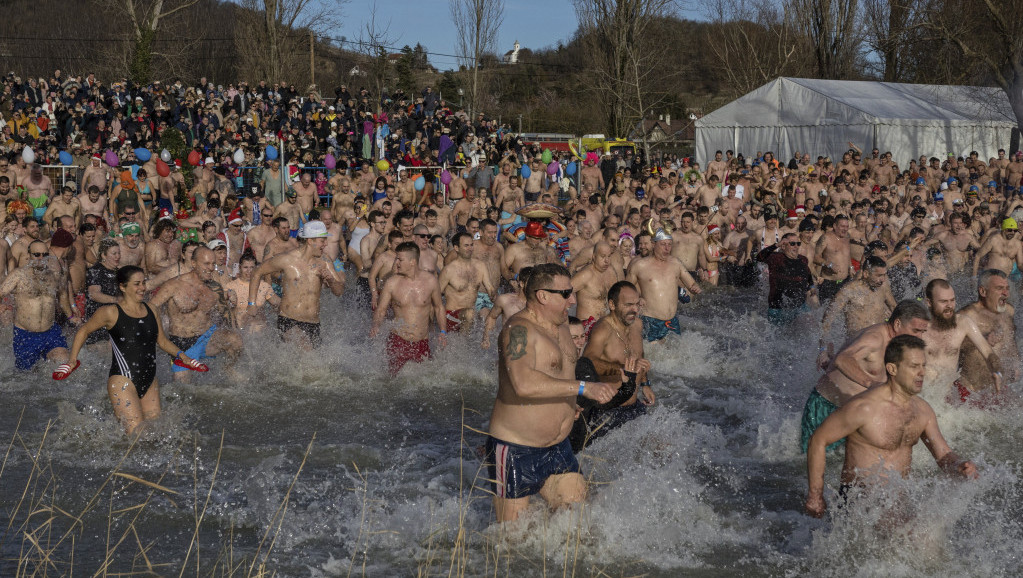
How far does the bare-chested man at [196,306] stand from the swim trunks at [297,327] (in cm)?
66

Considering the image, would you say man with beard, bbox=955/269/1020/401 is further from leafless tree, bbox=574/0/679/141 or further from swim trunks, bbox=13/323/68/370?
leafless tree, bbox=574/0/679/141

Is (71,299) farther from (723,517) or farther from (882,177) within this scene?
(882,177)

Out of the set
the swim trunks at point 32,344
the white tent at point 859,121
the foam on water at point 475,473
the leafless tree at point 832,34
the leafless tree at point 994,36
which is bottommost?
the foam on water at point 475,473

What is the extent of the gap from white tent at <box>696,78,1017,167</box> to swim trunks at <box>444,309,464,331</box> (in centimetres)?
1763

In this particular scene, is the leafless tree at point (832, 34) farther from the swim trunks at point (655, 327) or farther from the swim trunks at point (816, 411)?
the swim trunks at point (816, 411)

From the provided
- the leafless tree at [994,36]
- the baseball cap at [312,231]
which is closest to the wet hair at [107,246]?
the baseball cap at [312,231]

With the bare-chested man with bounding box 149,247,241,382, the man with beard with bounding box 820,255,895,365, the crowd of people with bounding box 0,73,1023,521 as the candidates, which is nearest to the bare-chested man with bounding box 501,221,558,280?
the crowd of people with bounding box 0,73,1023,521

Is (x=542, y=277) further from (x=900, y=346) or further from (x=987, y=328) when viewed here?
(x=987, y=328)

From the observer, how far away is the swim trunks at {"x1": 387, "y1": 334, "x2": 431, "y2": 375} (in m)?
8.38

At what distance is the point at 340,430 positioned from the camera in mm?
7770

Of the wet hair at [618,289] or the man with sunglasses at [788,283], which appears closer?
the wet hair at [618,289]

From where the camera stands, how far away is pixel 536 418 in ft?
15.1

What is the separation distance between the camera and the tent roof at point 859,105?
24531 millimetres

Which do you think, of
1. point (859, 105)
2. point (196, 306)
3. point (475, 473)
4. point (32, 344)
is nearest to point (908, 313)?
point (475, 473)
